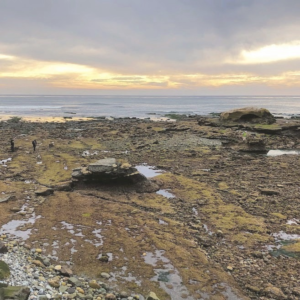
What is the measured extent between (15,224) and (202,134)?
28.5 meters

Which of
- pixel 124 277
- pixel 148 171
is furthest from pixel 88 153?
pixel 124 277

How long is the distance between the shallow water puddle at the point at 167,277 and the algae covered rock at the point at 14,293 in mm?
3315

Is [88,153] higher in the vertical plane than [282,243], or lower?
higher

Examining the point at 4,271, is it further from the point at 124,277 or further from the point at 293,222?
the point at 293,222

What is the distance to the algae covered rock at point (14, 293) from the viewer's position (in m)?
5.71

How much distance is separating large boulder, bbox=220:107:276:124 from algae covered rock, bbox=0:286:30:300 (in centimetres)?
4177

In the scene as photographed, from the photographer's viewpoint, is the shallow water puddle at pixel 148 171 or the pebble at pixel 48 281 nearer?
the pebble at pixel 48 281

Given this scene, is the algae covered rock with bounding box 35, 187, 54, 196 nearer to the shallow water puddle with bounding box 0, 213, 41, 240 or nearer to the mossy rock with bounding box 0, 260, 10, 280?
the shallow water puddle with bounding box 0, 213, 41, 240

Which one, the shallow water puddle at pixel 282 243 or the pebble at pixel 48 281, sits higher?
the pebble at pixel 48 281

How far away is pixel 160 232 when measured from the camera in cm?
1082

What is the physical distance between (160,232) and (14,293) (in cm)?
585

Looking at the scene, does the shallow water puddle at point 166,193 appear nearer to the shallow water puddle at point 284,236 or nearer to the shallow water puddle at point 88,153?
the shallow water puddle at point 284,236

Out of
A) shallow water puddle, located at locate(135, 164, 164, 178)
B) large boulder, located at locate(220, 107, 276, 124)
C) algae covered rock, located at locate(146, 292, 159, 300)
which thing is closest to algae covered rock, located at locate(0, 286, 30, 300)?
algae covered rock, located at locate(146, 292, 159, 300)

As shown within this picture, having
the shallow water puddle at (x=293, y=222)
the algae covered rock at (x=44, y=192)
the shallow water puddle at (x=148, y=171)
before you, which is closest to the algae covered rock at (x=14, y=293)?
the algae covered rock at (x=44, y=192)
